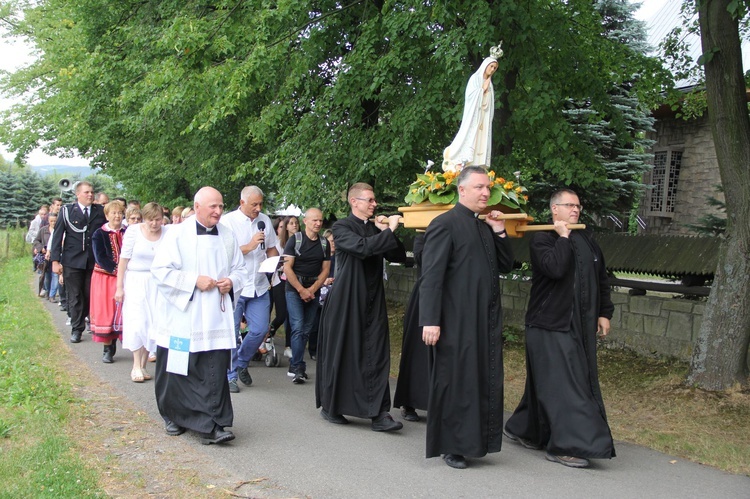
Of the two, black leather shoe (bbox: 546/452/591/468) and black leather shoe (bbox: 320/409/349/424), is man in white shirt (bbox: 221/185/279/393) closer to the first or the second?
black leather shoe (bbox: 320/409/349/424)

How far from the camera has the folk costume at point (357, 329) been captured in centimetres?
692

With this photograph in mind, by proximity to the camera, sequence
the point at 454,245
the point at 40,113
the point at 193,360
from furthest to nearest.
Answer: the point at 40,113 < the point at 193,360 < the point at 454,245

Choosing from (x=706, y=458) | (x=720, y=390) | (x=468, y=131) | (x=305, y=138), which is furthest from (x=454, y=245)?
(x=305, y=138)

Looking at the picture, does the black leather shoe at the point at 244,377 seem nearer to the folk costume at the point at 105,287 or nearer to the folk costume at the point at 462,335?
the folk costume at the point at 105,287

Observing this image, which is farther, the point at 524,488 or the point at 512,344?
the point at 512,344

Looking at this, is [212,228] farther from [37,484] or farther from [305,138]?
[305,138]

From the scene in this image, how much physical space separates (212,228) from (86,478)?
2223 millimetres

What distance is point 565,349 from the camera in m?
6.05

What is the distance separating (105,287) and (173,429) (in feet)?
13.0

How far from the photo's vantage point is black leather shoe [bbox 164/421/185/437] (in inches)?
256

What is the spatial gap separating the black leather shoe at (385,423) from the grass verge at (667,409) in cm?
173

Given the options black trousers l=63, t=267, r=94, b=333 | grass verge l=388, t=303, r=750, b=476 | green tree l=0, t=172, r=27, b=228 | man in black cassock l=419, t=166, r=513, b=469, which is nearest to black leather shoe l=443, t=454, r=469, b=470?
man in black cassock l=419, t=166, r=513, b=469

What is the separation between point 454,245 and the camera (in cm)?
591

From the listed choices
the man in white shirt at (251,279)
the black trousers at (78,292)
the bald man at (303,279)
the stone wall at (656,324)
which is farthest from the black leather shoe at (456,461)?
the black trousers at (78,292)
